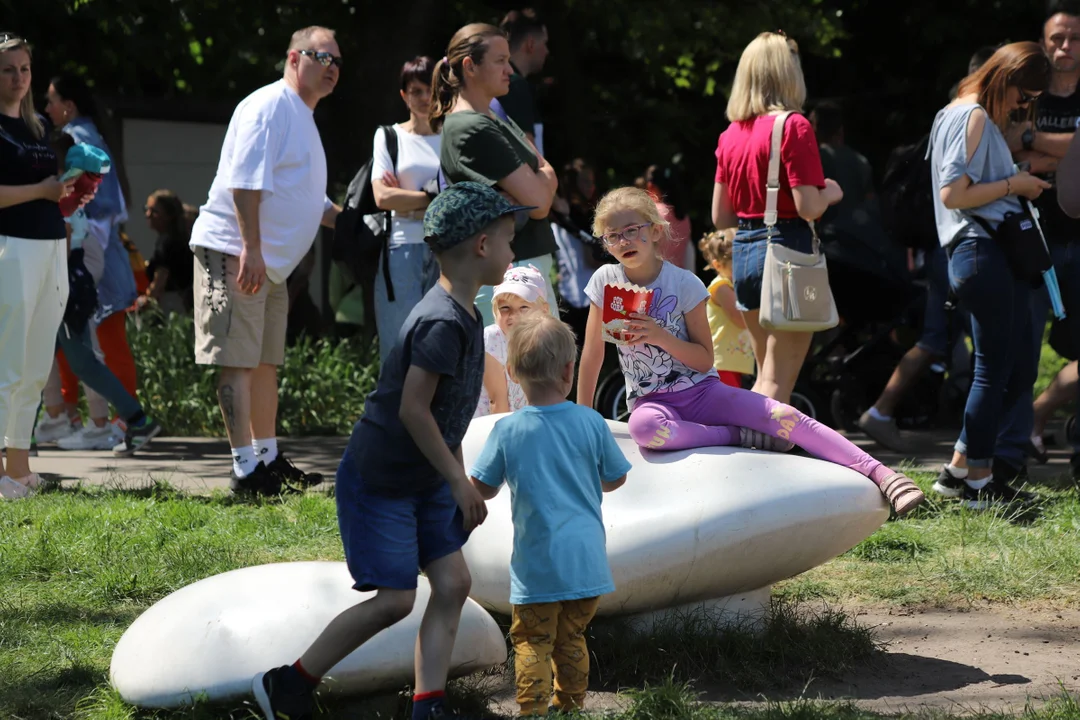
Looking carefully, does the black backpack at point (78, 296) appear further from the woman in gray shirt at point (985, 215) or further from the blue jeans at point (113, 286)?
the woman in gray shirt at point (985, 215)

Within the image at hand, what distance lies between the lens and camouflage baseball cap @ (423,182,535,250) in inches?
139

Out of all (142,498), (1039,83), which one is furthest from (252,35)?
(1039,83)

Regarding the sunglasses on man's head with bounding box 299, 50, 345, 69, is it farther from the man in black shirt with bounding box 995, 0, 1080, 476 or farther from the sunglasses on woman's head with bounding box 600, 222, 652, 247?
the man in black shirt with bounding box 995, 0, 1080, 476

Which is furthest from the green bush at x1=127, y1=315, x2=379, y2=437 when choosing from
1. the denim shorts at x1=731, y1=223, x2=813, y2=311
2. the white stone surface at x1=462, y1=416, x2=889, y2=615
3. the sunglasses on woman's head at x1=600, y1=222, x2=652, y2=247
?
the white stone surface at x1=462, y1=416, x2=889, y2=615

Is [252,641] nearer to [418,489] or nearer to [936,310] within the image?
[418,489]

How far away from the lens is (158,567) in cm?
514

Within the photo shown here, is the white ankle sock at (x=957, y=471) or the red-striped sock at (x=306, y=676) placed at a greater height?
the white ankle sock at (x=957, y=471)

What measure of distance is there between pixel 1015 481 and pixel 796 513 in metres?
2.99

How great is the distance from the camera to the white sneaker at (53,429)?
8773 millimetres

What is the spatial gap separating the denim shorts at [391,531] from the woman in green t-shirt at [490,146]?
2.14m

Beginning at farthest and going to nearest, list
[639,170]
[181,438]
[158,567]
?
[639,170], [181,438], [158,567]

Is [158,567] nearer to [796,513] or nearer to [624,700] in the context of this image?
[624,700]

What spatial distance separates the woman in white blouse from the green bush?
309 centimetres

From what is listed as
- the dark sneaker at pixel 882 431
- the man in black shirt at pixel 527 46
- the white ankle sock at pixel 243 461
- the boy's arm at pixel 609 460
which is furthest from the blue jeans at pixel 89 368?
the boy's arm at pixel 609 460
